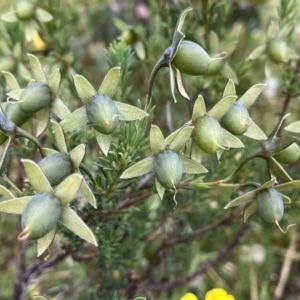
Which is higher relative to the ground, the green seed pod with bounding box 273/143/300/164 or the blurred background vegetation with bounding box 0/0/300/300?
the green seed pod with bounding box 273/143/300/164

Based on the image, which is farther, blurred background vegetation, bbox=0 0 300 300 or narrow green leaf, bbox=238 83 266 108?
blurred background vegetation, bbox=0 0 300 300

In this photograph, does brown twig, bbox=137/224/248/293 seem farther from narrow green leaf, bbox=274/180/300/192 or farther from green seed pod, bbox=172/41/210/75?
green seed pod, bbox=172/41/210/75

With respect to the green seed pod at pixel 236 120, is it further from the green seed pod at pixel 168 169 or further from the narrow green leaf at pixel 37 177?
the narrow green leaf at pixel 37 177

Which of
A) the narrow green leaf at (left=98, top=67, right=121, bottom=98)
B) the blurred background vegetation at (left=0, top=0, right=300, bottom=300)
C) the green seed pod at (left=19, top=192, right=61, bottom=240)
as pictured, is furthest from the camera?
the blurred background vegetation at (left=0, top=0, right=300, bottom=300)

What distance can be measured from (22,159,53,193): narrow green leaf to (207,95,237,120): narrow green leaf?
22 centimetres

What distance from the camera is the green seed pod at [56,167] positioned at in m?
0.76

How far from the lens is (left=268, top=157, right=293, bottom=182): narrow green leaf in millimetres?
858

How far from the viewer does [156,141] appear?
800mm

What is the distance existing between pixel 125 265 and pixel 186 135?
0.42 meters

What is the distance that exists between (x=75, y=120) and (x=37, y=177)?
0.36 ft

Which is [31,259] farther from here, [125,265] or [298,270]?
[298,270]

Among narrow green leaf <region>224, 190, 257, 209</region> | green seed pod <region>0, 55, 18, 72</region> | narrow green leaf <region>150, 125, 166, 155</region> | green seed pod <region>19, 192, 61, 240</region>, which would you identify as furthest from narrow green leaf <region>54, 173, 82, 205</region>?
green seed pod <region>0, 55, 18, 72</region>

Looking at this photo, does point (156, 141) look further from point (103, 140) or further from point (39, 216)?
point (39, 216)

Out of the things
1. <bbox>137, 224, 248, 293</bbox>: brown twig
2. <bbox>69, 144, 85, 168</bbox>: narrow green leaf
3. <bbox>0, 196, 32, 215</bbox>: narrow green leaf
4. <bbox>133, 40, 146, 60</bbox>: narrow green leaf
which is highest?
<bbox>69, 144, 85, 168</bbox>: narrow green leaf
